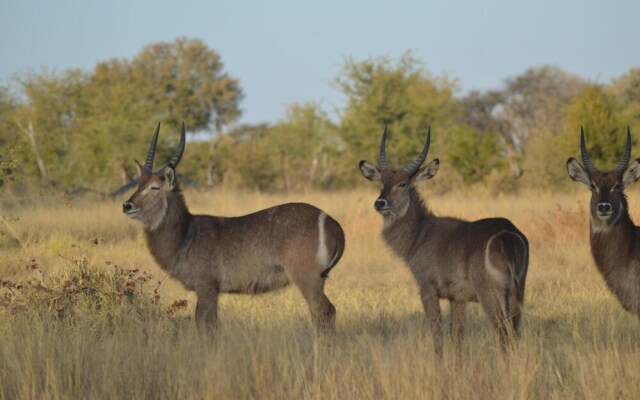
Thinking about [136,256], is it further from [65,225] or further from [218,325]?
[218,325]

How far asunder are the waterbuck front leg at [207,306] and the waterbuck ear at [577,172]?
2973mm

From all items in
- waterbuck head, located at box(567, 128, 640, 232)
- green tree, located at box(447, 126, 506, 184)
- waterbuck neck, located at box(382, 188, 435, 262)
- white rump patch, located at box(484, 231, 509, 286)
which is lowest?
white rump patch, located at box(484, 231, 509, 286)

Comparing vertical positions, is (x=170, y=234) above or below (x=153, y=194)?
below

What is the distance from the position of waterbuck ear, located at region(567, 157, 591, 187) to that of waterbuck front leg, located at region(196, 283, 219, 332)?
297 centimetres

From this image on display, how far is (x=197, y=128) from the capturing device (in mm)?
50438

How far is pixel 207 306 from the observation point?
665 centimetres

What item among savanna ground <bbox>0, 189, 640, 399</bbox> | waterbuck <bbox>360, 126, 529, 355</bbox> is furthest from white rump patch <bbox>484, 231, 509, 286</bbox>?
savanna ground <bbox>0, 189, 640, 399</bbox>

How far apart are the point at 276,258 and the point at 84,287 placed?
159 centimetres

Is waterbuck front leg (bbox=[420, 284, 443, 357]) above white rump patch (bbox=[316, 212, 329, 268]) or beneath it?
beneath

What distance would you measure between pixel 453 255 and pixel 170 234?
7.81 feet

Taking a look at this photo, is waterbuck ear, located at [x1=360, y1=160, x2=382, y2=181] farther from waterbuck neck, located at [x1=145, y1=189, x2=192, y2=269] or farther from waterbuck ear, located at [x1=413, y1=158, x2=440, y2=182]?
waterbuck neck, located at [x1=145, y1=189, x2=192, y2=269]

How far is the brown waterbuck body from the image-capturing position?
6.61m

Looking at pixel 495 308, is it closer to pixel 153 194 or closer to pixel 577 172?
pixel 577 172

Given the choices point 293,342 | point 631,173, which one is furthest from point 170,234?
point 631,173
